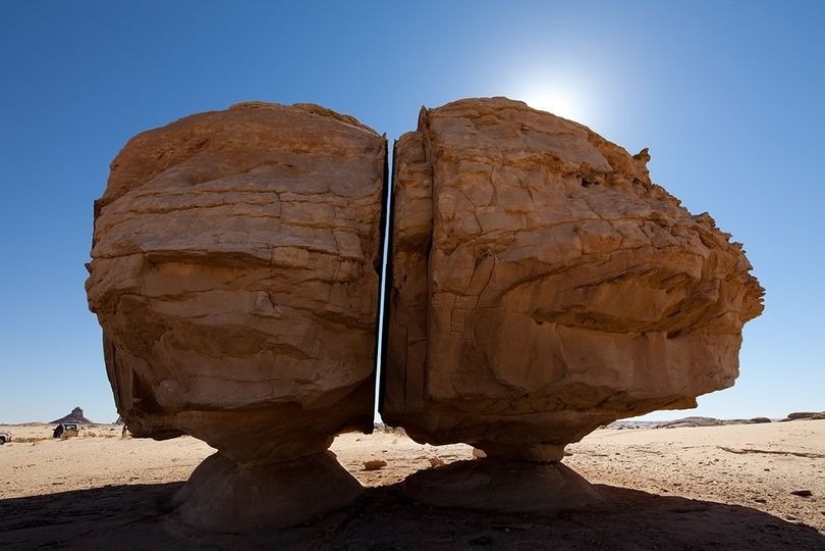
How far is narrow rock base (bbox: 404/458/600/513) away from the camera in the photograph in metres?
7.27

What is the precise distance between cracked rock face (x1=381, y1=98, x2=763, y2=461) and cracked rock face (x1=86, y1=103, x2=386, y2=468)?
2.04 ft

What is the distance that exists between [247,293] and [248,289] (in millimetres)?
57

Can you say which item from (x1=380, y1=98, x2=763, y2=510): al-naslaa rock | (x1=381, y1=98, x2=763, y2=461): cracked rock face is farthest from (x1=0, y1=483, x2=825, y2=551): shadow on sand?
(x1=381, y1=98, x2=763, y2=461): cracked rock face

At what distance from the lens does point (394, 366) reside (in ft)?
22.4

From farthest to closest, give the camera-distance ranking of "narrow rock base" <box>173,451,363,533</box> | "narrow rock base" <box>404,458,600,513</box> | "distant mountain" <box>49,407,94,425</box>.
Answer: "distant mountain" <box>49,407,94,425</box> → "narrow rock base" <box>404,458,600,513</box> → "narrow rock base" <box>173,451,363,533</box>

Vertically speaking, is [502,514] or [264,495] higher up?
[264,495]

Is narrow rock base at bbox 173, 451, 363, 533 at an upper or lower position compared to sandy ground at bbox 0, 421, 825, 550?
upper

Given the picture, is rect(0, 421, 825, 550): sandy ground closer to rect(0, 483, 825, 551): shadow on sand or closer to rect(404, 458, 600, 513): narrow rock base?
rect(0, 483, 825, 551): shadow on sand

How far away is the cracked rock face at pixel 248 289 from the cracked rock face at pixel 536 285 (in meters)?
0.62

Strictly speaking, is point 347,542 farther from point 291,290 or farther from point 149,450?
point 149,450

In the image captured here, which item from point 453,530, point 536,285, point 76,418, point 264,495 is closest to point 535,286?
point 536,285

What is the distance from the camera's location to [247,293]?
5.88m

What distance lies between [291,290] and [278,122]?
Answer: 107 inches

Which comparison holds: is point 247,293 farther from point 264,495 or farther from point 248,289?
point 264,495
